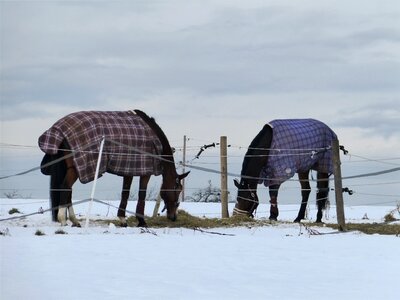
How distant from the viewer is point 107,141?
1029 centimetres

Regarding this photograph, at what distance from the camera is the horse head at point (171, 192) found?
11266mm

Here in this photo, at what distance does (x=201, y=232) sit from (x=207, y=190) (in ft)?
38.6

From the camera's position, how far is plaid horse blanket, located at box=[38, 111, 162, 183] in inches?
396

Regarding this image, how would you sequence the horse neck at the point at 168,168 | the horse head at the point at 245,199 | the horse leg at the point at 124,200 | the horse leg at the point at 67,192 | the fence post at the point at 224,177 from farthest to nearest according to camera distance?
1. the fence post at the point at 224,177
2. the horse head at the point at 245,199
3. the horse neck at the point at 168,168
4. the horse leg at the point at 124,200
5. the horse leg at the point at 67,192

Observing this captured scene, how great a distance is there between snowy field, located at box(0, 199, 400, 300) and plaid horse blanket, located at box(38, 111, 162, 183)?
137 centimetres

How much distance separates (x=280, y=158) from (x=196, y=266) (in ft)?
21.3

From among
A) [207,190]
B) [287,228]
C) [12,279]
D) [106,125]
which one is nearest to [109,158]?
[106,125]

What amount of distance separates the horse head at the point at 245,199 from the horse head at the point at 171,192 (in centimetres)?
140

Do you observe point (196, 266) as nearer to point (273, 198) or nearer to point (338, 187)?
point (338, 187)

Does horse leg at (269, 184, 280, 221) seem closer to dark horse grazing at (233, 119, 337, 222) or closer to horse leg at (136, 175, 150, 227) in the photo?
dark horse grazing at (233, 119, 337, 222)

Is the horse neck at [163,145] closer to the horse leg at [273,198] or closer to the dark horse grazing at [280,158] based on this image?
the dark horse grazing at [280,158]

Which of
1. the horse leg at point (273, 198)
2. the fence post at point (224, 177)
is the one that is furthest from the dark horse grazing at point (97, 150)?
the fence post at point (224, 177)

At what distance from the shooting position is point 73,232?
9.09 meters

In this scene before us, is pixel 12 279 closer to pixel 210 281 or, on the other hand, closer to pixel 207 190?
pixel 210 281
